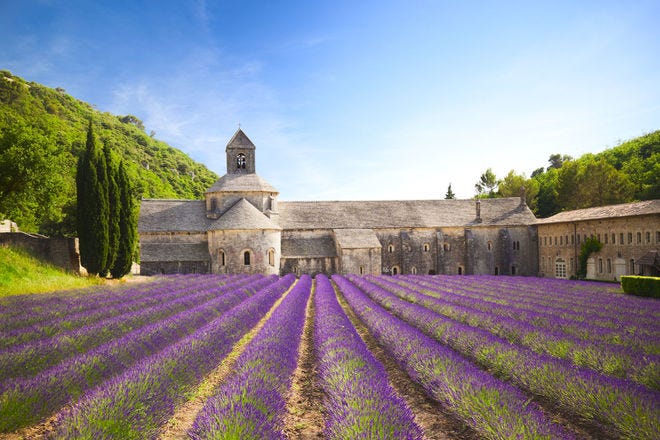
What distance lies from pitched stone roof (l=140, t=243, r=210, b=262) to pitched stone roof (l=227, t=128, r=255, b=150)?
10.8 m

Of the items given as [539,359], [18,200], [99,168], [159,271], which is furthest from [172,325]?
[159,271]

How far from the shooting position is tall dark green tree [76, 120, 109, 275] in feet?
71.6

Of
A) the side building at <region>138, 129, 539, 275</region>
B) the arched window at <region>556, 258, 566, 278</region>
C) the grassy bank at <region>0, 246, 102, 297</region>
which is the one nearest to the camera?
the grassy bank at <region>0, 246, 102, 297</region>

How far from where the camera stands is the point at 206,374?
719 centimetres

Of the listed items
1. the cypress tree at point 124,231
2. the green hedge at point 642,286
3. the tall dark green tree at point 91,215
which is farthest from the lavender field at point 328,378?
the cypress tree at point 124,231

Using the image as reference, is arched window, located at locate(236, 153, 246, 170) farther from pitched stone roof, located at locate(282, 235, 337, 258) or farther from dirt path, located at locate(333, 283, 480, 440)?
dirt path, located at locate(333, 283, 480, 440)

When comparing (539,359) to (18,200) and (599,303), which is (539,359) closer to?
(599,303)

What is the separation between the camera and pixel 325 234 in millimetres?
35375

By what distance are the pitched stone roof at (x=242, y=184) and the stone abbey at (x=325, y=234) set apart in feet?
0.30

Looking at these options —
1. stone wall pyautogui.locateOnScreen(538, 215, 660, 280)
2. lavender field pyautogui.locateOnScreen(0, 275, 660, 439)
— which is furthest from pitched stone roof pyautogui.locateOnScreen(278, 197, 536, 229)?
lavender field pyautogui.locateOnScreen(0, 275, 660, 439)

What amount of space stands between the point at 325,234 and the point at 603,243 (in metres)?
22.3

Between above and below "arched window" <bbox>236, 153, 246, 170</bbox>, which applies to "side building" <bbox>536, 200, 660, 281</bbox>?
below

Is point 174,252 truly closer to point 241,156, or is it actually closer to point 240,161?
point 240,161

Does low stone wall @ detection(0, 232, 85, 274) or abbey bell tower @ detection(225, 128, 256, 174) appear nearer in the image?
low stone wall @ detection(0, 232, 85, 274)
